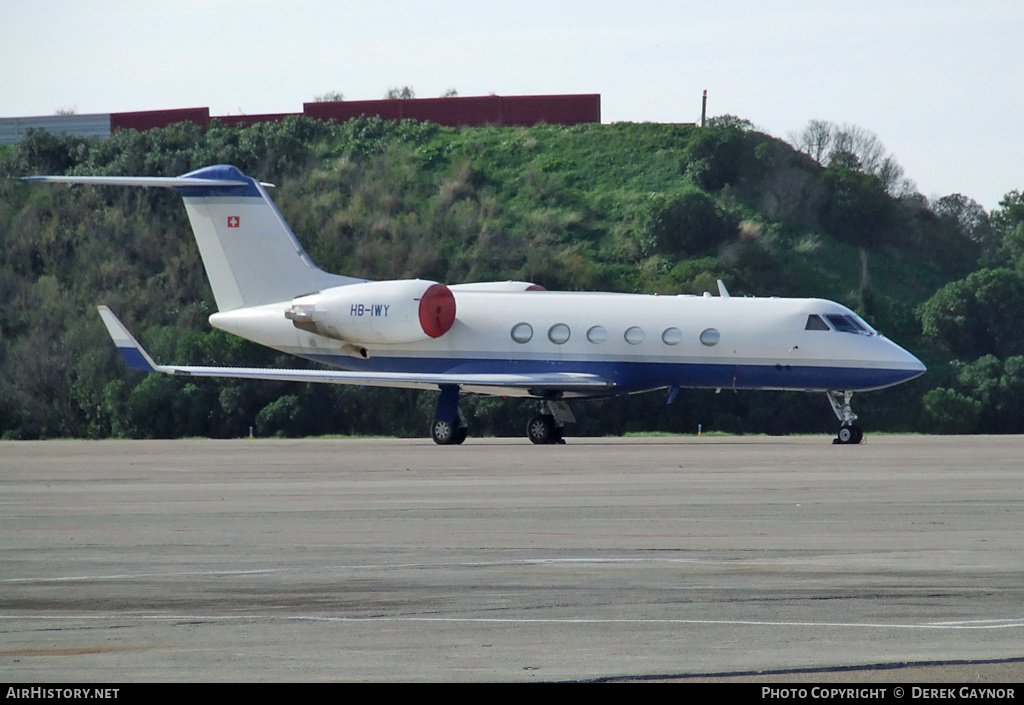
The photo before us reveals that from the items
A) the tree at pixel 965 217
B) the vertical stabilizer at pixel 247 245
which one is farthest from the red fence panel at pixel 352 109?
the vertical stabilizer at pixel 247 245

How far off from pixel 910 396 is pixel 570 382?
23.3 m

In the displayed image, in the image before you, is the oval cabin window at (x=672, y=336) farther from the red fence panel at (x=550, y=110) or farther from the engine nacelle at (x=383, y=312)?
the red fence panel at (x=550, y=110)

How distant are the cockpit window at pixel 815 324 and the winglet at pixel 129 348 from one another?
45.0 feet

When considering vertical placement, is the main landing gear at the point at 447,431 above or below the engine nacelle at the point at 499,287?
below

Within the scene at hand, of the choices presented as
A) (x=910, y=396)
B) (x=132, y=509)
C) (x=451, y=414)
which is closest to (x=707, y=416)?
(x=910, y=396)

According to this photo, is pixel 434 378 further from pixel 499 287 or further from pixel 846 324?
pixel 846 324

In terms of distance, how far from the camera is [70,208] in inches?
2532

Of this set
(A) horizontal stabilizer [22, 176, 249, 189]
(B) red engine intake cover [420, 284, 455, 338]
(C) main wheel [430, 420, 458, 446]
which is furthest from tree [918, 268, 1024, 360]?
(A) horizontal stabilizer [22, 176, 249, 189]

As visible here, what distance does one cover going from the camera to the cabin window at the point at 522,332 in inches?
1304

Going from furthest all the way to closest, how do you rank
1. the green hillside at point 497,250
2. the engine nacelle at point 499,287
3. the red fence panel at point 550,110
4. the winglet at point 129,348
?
the red fence panel at point 550,110
the green hillside at point 497,250
the engine nacelle at point 499,287
the winglet at point 129,348

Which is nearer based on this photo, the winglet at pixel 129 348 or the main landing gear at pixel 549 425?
the winglet at pixel 129 348

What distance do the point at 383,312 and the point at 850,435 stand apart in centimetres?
1040

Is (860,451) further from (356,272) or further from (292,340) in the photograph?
(356,272)

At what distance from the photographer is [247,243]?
124 feet
